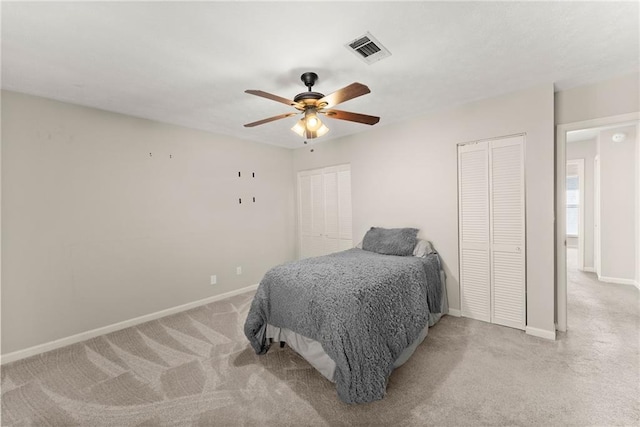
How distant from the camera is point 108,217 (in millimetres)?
3018

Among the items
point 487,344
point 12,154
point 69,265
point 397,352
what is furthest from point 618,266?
point 12,154

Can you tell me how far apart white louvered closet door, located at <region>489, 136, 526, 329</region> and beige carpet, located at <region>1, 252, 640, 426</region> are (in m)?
0.27

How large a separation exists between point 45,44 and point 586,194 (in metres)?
7.59

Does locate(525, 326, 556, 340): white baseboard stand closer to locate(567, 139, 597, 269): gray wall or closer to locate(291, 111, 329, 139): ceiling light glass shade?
locate(291, 111, 329, 139): ceiling light glass shade

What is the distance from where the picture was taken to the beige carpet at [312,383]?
5.70 feet

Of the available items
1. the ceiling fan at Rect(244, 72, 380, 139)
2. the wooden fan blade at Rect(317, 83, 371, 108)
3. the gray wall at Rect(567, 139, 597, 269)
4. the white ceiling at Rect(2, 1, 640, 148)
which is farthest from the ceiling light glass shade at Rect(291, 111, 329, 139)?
the gray wall at Rect(567, 139, 597, 269)

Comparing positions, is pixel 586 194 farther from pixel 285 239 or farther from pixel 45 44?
pixel 45 44

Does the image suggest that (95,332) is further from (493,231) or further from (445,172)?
(493,231)

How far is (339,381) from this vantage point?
1.83m

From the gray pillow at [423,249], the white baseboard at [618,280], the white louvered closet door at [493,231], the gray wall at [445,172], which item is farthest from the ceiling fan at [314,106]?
the white baseboard at [618,280]

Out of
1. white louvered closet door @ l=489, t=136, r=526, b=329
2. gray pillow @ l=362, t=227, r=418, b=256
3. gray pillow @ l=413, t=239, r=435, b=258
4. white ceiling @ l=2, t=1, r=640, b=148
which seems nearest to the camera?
white ceiling @ l=2, t=1, r=640, b=148

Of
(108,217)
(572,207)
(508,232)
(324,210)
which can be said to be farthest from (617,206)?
(108,217)

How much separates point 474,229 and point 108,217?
4211 millimetres

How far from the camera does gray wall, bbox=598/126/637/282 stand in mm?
4078
